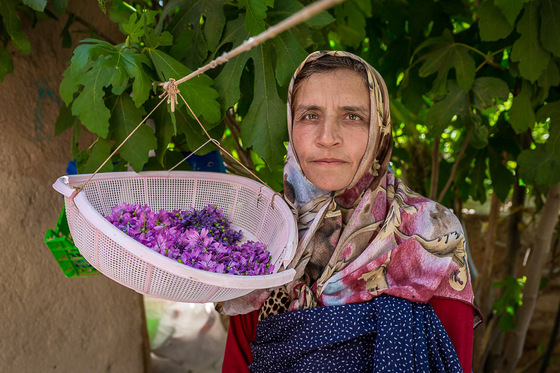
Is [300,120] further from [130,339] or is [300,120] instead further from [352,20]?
[130,339]

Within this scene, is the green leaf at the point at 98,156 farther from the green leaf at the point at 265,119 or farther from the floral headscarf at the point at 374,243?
the floral headscarf at the point at 374,243

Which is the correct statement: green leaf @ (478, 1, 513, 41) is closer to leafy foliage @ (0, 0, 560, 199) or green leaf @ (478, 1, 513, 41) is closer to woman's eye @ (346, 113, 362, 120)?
leafy foliage @ (0, 0, 560, 199)

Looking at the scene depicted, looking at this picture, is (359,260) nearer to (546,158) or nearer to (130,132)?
(130,132)

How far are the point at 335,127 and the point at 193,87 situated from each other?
0.40 metres

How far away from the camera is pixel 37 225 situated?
2.09 metres

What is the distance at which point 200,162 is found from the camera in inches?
79.0

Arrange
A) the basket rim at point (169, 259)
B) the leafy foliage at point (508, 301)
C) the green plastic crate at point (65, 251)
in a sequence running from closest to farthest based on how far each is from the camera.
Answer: the basket rim at point (169, 259), the green plastic crate at point (65, 251), the leafy foliage at point (508, 301)

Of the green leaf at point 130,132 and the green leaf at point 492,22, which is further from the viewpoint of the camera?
the green leaf at point 492,22

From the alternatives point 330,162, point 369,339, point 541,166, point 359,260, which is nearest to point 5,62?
point 330,162

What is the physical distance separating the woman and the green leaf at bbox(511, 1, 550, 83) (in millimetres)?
583

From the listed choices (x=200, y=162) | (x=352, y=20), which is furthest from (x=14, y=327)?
(x=352, y=20)

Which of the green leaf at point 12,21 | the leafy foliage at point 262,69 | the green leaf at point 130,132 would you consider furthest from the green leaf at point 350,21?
the green leaf at point 12,21

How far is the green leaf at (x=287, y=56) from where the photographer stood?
1614mm

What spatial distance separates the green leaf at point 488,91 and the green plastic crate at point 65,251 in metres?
1.44
